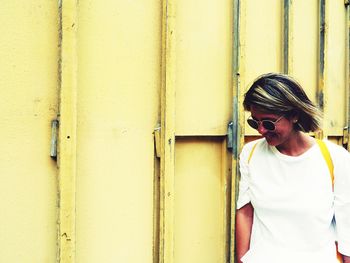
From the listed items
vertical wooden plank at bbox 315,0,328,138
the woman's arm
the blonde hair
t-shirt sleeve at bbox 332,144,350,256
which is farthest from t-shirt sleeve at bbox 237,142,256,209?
vertical wooden plank at bbox 315,0,328,138

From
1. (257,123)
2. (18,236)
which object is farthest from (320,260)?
(18,236)

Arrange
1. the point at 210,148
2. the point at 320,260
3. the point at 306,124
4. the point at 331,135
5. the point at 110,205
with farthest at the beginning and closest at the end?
the point at 331,135
the point at 210,148
the point at 110,205
the point at 306,124
the point at 320,260

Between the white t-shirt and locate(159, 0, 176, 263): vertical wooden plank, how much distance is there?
515 mm

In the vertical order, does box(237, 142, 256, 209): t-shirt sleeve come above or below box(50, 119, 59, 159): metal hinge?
below

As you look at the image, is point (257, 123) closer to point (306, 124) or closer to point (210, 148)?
point (306, 124)

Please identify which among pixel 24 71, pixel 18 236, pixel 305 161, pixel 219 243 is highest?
pixel 24 71

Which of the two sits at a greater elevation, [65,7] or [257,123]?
[65,7]

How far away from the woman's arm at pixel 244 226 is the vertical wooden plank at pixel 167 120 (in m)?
0.38

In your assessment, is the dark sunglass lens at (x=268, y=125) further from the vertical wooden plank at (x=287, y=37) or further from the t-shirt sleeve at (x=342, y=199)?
the vertical wooden plank at (x=287, y=37)

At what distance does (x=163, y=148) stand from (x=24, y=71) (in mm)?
779

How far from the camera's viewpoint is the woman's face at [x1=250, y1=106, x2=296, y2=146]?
167 cm

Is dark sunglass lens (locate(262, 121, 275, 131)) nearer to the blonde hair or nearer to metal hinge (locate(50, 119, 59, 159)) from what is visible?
the blonde hair

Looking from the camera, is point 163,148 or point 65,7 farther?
point 163,148

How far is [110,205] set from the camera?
1.91 metres
